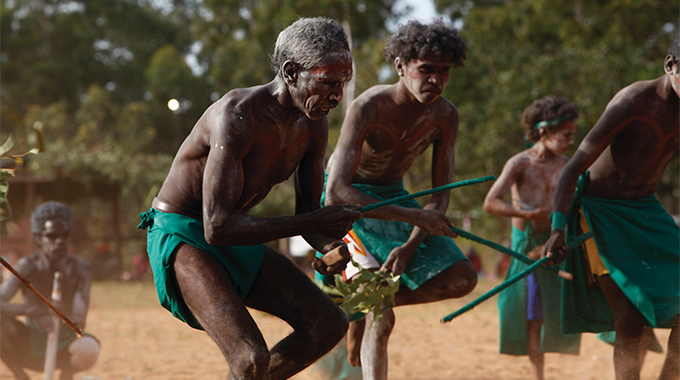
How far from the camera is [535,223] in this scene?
5664 millimetres

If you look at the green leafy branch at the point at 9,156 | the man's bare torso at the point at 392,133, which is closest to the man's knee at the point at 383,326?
the man's bare torso at the point at 392,133

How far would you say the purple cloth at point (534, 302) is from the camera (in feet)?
17.7

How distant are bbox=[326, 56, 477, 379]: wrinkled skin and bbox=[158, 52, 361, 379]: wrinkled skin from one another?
2.97 feet

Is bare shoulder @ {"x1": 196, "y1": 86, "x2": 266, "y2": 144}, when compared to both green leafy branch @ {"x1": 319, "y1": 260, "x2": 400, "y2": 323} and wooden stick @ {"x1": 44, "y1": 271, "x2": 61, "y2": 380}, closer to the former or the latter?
green leafy branch @ {"x1": 319, "y1": 260, "x2": 400, "y2": 323}

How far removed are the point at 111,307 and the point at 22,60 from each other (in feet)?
83.6

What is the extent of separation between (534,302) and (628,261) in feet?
4.65

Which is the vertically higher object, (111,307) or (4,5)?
(4,5)

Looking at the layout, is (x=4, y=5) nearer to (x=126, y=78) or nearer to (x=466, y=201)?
(x=126, y=78)

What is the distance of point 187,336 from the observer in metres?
8.55

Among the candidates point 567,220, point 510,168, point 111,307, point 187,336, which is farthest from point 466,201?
point 567,220

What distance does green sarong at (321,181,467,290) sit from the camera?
4.13 m

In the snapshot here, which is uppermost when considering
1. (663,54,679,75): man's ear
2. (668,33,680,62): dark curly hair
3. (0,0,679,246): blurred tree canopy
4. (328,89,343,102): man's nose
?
(0,0,679,246): blurred tree canopy

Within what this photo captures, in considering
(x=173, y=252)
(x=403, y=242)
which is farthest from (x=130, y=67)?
(x=173, y=252)

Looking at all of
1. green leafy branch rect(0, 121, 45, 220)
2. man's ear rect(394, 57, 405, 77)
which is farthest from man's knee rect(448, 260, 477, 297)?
green leafy branch rect(0, 121, 45, 220)
